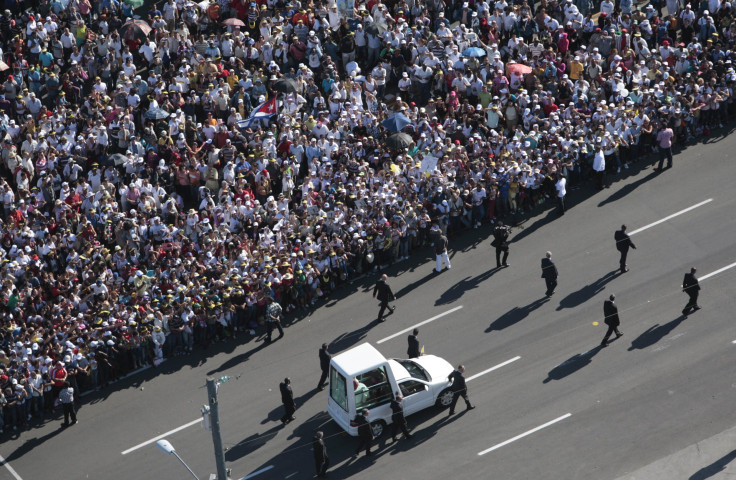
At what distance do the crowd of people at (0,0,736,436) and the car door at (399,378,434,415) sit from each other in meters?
6.36

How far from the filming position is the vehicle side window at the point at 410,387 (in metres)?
29.1

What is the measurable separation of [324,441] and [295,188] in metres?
10.6

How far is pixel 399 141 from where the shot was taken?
3731cm

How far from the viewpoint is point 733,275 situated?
3291 centimetres

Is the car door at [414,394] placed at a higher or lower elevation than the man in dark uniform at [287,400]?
lower

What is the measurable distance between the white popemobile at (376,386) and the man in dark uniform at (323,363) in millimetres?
1584

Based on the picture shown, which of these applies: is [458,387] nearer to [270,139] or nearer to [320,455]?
[320,455]

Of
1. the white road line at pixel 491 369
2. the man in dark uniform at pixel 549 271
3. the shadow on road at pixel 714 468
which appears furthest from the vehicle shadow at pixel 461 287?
the shadow on road at pixel 714 468

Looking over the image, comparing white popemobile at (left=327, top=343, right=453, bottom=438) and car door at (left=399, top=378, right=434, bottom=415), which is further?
car door at (left=399, top=378, right=434, bottom=415)

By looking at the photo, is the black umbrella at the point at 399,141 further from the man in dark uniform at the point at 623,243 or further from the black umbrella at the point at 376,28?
the man in dark uniform at the point at 623,243

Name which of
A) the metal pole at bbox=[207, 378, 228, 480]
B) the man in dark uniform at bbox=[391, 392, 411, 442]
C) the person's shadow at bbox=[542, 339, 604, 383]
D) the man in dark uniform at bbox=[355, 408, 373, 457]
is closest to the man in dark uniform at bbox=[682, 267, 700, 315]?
the person's shadow at bbox=[542, 339, 604, 383]

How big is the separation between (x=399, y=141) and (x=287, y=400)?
1052 cm

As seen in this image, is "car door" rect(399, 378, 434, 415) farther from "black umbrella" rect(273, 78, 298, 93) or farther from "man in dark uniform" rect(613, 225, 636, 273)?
"black umbrella" rect(273, 78, 298, 93)

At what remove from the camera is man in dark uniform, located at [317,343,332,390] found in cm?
3116
